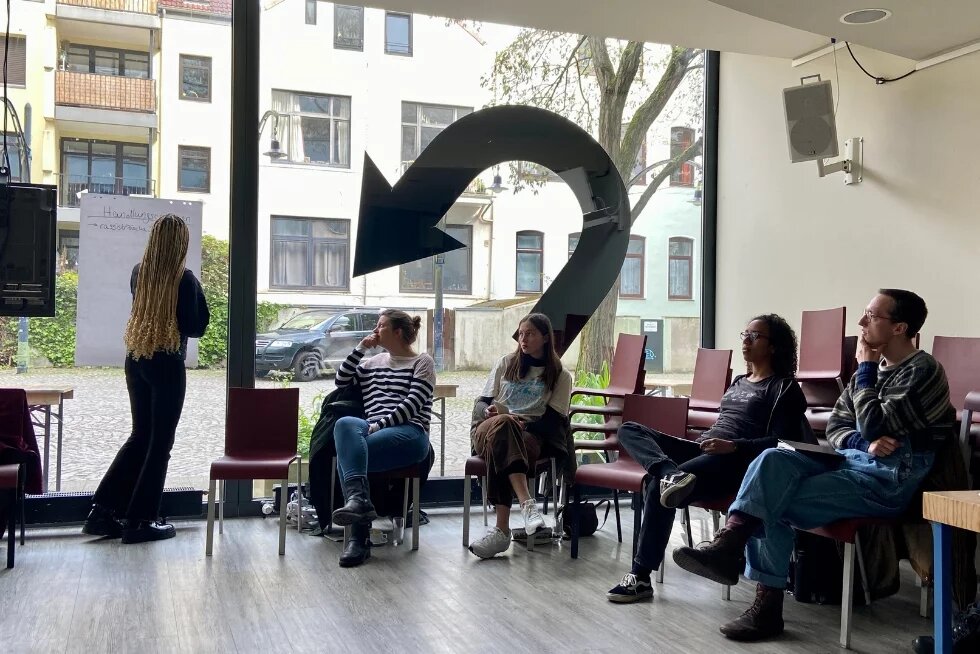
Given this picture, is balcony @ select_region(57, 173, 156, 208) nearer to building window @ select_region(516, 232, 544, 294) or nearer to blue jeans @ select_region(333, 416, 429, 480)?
blue jeans @ select_region(333, 416, 429, 480)

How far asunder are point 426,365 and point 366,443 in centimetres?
57

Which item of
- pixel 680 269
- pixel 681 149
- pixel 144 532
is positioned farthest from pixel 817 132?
pixel 144 532

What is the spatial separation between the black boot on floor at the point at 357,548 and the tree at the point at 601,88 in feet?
6.71

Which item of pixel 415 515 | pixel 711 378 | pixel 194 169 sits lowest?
pixel 415 515

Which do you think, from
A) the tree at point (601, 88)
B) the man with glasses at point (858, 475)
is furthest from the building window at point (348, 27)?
the man with glasses at point (858, 475)

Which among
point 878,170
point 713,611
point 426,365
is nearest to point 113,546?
point 426,365

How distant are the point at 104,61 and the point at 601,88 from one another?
2.95 metres

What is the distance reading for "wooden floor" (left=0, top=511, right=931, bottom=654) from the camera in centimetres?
322

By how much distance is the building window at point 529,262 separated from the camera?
576 cm

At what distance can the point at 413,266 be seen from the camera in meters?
5.53

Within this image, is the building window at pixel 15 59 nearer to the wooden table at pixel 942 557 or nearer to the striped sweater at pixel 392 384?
the striped sweater at pixel 392 384

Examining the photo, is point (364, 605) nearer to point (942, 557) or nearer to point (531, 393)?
point (531, 393)

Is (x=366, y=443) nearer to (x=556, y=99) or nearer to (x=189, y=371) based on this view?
(x=189, y=371)

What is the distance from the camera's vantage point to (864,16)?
4.21m
